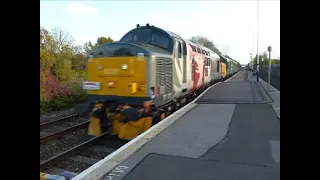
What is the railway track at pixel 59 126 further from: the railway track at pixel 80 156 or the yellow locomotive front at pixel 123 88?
the yellow locomotive front at pixel 123 88

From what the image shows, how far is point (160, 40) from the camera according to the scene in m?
9.52

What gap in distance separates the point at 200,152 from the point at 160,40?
193 inches

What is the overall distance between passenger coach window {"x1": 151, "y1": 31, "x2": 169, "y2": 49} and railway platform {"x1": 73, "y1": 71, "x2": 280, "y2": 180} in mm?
2377

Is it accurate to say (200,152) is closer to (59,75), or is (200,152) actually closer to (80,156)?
(80,156)

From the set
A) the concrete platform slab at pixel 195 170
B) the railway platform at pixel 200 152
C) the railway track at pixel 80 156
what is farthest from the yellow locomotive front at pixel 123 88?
the concrete platform slab at pixel 195 170

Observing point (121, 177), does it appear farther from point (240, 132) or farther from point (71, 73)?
point (71, 73)

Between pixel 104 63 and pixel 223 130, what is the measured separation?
3793mm

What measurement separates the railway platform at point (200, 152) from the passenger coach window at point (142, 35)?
274cm

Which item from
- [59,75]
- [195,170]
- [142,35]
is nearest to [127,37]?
[142,35]

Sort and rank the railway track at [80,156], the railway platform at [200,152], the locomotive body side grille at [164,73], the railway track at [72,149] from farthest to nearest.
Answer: the locomotive body side grille at [164,73], the railway track at [72,149], the railway track at [80,156], the railway platform at [200,152]

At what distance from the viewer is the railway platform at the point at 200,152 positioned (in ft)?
14.4
